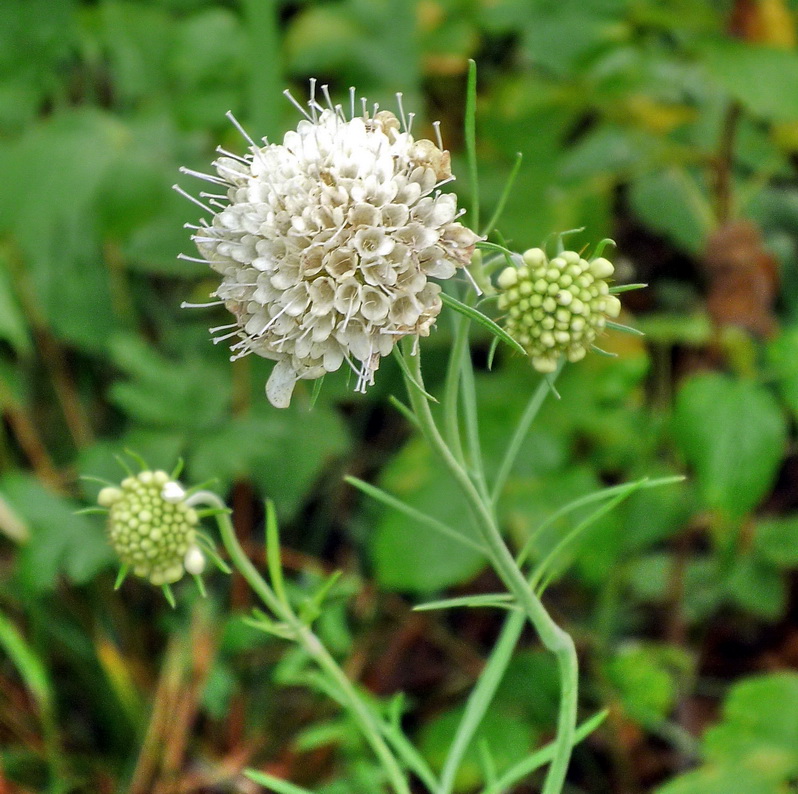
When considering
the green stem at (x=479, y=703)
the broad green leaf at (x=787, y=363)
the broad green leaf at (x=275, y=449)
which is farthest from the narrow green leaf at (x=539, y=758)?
the broad green leaf at (x=275, y=449)

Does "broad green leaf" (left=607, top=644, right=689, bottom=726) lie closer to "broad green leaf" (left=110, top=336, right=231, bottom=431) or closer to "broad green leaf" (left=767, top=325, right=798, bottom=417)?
"broad green leaf" (left=767, top=325, right=798, bottom=417)

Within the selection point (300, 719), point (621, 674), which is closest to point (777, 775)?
point (621, 674)

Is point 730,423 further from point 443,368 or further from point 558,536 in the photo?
point 443,368

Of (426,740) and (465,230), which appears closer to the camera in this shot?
(465,230)

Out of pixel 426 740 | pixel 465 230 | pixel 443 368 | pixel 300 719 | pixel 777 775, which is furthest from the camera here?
pixel 443 368

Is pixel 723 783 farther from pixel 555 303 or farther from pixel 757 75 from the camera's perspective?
pixel 757 75

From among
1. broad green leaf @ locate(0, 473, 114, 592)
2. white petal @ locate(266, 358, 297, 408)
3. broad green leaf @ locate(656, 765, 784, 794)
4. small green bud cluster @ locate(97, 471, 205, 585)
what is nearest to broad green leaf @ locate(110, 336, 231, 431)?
broad green leaf @ locate(0, 473, 114, 592)

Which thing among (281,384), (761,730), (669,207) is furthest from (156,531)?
(669,207)

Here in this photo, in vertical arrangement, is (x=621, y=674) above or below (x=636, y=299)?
below
